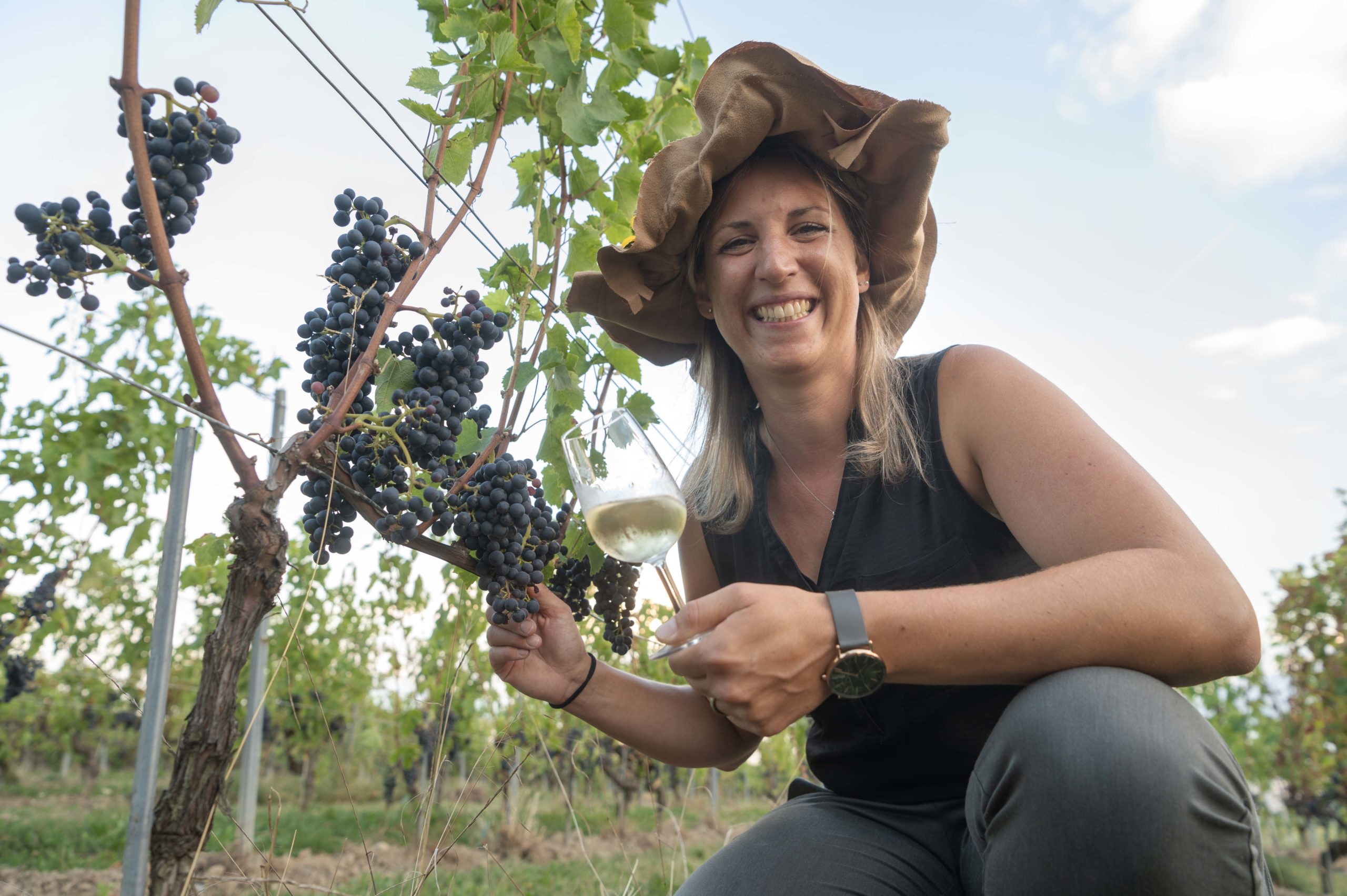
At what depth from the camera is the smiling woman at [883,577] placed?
1328 millimetres

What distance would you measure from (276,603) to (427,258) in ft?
2.59

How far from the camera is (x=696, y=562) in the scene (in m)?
2.56

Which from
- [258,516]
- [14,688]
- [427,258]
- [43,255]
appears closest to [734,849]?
[258,516]

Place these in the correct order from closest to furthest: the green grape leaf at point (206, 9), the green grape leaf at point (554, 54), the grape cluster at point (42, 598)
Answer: the green grape leaf at point (206, 9), the green grape leaf at point (554, 54), the grape cluster at point (42, 598)

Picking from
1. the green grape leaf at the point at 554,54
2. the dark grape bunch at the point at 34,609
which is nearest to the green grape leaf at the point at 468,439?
the green grape leaf at the point at 554,54

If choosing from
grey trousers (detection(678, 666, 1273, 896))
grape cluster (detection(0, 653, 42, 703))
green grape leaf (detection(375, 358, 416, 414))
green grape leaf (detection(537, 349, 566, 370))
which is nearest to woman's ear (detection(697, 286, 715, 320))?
green grape leaf (detection(537, 349, 566, 370))

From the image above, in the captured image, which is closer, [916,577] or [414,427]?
[414,427]

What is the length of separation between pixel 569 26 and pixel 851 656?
1.65 meters

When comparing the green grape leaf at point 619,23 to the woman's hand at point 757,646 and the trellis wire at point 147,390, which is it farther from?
the woman's hand at point 757,646

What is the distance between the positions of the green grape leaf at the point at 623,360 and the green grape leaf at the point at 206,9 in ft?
4.09

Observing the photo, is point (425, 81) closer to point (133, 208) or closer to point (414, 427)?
point (133, 208)

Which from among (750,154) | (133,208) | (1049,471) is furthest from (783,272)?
(133,208)

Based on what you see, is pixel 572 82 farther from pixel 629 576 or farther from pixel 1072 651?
pixel 1072 651

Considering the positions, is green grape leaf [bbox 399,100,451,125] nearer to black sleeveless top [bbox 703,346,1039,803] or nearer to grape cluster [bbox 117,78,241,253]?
grape cluster [bbox 117,78,241,253]
